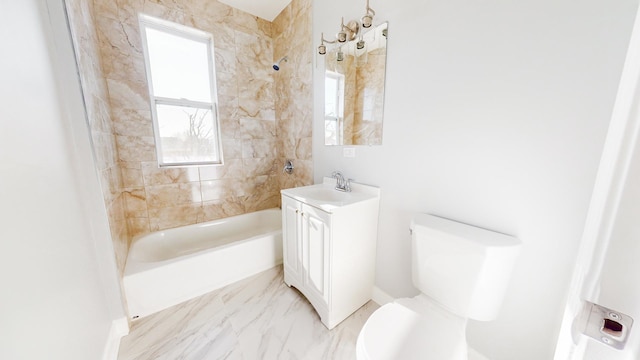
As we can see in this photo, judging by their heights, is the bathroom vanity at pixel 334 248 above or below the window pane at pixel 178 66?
below

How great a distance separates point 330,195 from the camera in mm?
1744

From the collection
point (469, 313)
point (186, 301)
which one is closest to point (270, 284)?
point (186, 301)

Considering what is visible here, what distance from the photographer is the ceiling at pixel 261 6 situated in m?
2.07

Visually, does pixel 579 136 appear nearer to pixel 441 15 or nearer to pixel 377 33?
pixel 441 15

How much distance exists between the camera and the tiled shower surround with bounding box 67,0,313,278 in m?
1.59

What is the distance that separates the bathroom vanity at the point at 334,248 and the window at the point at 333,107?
501 millimetres

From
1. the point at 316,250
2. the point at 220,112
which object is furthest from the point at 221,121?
the point at 316,250

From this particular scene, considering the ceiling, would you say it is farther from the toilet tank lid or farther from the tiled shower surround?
the toilet tank lid

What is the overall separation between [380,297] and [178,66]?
2838 millimetres

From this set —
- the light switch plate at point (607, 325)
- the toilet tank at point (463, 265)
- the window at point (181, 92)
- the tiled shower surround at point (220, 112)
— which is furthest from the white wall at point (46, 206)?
the toilet tank at point (463, 265)

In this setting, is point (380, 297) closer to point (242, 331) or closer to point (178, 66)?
point (242, 331)

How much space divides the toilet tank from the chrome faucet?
2.16 ft

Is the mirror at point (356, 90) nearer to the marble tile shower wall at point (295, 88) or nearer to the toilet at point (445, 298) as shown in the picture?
the marble tile shower wall at point (295, 88)

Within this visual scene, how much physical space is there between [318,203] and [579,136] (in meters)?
1.18
